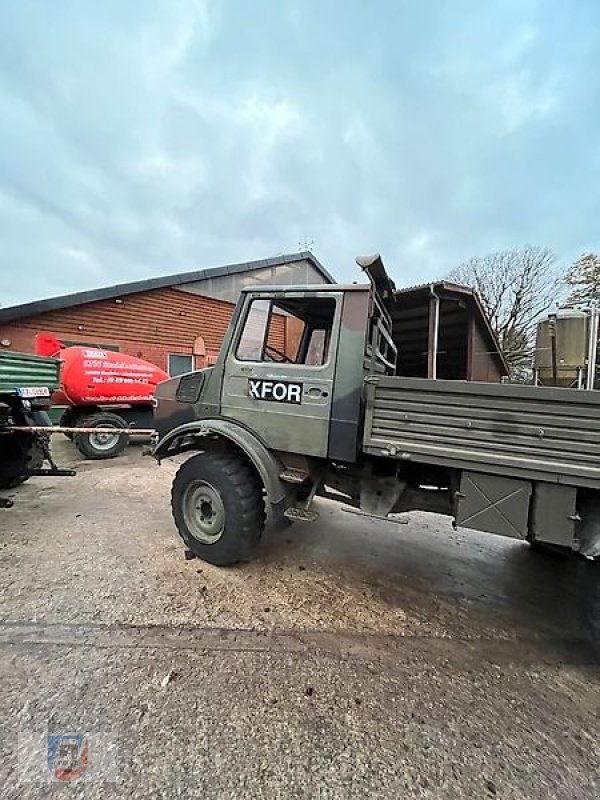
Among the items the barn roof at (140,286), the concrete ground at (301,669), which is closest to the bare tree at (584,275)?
Answer: the barn roof at (140,286)

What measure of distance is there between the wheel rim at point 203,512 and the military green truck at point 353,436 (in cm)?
1

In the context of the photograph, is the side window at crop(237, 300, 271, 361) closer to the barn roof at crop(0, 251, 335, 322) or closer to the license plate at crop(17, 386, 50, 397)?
the license plate at crop(17, 386, 50, 397)

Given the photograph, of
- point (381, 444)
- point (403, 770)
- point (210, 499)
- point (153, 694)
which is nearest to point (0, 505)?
point (210, 499)

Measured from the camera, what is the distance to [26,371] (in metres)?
4.88

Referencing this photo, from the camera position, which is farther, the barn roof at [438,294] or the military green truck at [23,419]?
the military green truck at [23,419]

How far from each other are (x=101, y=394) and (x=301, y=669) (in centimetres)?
667

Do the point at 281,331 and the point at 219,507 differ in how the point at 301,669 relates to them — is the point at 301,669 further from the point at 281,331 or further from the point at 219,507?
the point at 281,331

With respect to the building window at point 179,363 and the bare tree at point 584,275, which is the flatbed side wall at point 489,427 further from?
the bare tree at point 584,275

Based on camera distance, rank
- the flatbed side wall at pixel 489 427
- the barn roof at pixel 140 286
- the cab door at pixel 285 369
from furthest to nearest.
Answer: the barn roof at pixel 140 286, the cab door at pixel 285 369, the flatbed side wall at pixel 489 427

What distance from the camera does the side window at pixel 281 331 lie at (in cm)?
326

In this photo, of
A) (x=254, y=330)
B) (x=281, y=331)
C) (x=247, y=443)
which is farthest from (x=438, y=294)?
(x=247, y=443)

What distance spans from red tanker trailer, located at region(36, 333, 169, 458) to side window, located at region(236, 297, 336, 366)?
172 inches

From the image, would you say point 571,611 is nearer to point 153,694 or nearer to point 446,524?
point 446,524

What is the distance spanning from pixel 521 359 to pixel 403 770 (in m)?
12.6
